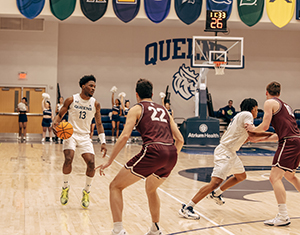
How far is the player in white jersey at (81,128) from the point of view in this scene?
213 inches

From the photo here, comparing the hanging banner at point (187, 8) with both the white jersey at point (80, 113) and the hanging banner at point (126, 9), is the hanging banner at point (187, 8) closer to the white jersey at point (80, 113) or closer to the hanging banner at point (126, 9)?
the hanging banner at point (126, 9)

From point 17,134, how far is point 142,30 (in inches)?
306

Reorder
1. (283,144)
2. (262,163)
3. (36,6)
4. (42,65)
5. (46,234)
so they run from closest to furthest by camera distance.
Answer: (46,234) < (283,144) < (262,163) < (36,6) < (42,65)

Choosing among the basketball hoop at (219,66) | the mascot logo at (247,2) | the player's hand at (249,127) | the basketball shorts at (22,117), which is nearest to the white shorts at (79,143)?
the player's hand at (249,127)

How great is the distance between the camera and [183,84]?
19.7 metres

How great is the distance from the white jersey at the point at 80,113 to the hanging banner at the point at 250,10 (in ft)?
40.4

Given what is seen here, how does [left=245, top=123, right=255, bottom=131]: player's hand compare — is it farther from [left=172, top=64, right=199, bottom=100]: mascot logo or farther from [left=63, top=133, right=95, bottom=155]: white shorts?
[left=172, top=64, right=199, bottom=100]: mascot logo

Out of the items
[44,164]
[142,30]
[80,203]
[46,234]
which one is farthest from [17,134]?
[46,234]

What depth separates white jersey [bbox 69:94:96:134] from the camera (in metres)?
5.47

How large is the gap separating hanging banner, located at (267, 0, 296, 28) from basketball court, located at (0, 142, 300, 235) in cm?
897

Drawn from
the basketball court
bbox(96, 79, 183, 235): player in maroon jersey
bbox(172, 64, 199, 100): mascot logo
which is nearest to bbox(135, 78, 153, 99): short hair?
bbox(96, 79, 183, 235): player in maroon jersey

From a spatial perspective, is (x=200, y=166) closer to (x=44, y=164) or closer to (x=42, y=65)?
(x=44, y=164)

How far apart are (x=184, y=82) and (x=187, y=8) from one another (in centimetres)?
459

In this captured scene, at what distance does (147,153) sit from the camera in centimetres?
365
